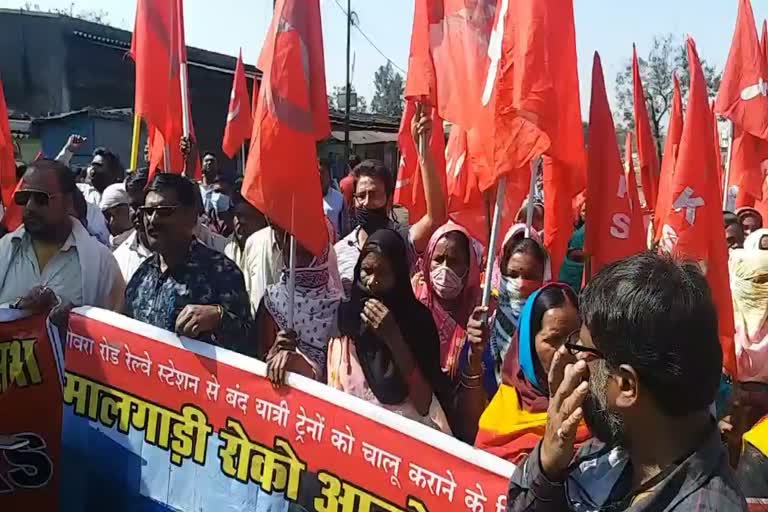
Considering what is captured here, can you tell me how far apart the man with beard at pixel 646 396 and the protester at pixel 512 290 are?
1671 millimetres

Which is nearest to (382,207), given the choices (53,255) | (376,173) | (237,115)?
(376,173)

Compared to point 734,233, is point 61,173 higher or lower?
higher

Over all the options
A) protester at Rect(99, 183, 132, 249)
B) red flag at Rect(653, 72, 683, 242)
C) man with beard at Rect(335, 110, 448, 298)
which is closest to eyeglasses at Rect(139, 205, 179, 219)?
man with beard at Rect(335, 110, 448, 298)

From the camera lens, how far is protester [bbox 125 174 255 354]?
3.16 metres

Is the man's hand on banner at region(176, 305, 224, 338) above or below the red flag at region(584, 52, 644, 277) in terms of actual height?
below

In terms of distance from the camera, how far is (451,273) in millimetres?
3551

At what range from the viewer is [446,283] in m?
3.53

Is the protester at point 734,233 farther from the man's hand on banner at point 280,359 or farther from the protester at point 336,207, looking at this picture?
the man's hand on banner at point 280,359

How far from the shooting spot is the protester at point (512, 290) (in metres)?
3.25

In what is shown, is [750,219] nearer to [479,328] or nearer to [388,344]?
[479,328]

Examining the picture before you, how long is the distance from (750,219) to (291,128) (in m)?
4.36

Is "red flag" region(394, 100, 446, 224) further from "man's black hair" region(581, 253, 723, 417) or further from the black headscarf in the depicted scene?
"man's black hair" region(581, 253, 723, 417)

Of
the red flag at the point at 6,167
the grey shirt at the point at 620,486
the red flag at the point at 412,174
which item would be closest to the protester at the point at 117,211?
the red flag at the point at 6,167

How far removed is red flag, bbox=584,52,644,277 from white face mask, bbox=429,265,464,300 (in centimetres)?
53
